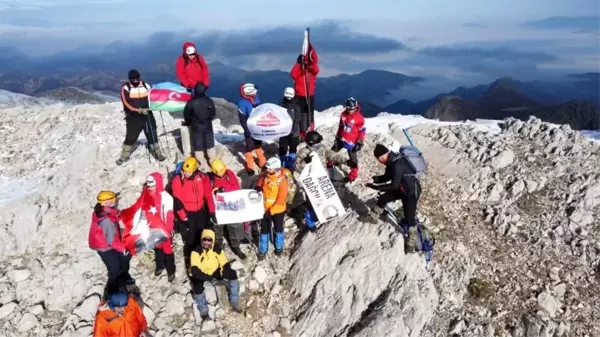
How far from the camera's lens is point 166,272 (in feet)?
34.1

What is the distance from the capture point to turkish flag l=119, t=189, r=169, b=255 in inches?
359

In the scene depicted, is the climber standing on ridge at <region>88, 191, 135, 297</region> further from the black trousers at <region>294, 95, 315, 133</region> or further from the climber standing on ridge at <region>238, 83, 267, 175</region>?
the black trousers at <region>294, 95, 315, 133</region>

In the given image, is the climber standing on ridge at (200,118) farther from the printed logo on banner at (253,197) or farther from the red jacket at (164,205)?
the printed logo on banner at (253,197)

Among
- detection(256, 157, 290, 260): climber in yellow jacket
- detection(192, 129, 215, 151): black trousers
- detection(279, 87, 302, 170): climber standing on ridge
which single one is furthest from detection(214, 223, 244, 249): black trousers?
detection(279, 87, 302, 170): climber standing on ridge

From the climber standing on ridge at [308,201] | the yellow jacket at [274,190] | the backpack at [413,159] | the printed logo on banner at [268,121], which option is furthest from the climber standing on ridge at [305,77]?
the backpack at [413,159]

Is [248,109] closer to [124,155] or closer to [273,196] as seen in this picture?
[273,196]

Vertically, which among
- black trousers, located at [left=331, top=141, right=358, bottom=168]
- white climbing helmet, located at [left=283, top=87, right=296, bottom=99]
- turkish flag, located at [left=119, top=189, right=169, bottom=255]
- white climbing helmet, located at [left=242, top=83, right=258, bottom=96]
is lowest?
turkish flag, located at [left=119, top=189, right=169, bottom=255]

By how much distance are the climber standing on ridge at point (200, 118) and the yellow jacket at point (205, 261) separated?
3.55 metres

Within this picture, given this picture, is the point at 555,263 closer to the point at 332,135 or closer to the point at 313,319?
the point at 313,319

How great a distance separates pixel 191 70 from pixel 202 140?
2.03m

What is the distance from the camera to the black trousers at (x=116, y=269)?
29.7ft

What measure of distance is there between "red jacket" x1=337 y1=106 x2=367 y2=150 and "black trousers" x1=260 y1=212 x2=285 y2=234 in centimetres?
296

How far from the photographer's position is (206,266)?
28.7 ft

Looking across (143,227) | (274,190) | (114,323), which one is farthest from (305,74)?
(114,323)
